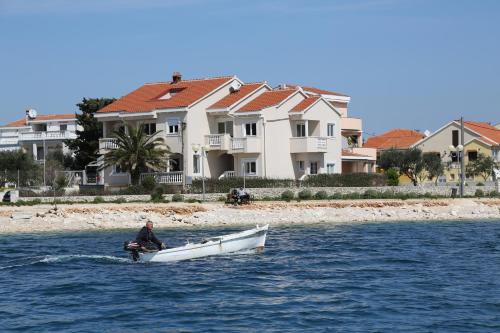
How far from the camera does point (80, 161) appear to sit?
87.8m

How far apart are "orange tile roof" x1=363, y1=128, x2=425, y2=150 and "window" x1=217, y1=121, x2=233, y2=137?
3853 cm

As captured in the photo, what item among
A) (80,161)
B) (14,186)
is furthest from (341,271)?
(80,161)

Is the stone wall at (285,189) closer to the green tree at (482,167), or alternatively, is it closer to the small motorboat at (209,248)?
the green tree at (482,167)

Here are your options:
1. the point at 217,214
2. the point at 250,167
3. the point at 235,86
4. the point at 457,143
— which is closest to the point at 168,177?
the point at 250,167

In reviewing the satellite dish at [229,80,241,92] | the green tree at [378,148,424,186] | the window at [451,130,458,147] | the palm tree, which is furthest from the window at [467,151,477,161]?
the palm tree

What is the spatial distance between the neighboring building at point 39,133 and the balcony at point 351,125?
34.6m

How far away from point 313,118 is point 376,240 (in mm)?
29602

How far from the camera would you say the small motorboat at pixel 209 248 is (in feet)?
123

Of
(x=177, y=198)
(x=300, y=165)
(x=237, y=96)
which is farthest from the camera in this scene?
(x=300, y=165)

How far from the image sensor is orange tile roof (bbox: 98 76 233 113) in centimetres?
7381

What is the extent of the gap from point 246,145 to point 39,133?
43.3m

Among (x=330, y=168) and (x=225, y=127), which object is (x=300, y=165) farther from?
(x=225, y=127)

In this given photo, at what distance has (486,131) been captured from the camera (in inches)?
4136

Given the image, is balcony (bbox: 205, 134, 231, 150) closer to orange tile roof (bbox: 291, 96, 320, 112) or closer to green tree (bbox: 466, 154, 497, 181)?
orange tile roof (bbox: 291, 96, 320, 112)
